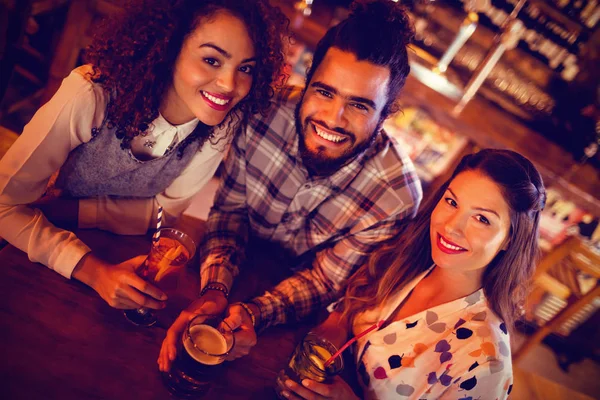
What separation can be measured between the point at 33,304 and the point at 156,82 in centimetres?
85

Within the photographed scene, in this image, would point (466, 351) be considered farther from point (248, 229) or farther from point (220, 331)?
point (248, 229)

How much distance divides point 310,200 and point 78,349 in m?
1.10

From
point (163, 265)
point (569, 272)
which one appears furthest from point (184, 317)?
point (569, 272)

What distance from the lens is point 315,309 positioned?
1633 millimetres

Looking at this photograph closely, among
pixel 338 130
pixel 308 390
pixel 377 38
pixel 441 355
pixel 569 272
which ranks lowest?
pixel 569 272

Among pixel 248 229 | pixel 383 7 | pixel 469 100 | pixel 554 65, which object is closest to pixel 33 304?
pixel 248 229

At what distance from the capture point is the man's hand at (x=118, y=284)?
1.11 m

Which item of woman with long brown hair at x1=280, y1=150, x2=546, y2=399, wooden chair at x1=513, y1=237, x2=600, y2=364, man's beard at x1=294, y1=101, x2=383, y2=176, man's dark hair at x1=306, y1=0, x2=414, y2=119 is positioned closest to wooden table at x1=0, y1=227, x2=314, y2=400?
woman with long brown hair at x1=280, y1=150, x2=546, y2=399

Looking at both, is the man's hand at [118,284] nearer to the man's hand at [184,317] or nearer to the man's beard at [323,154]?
the man's hand at [184,317]

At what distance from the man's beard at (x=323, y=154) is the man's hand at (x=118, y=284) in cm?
85

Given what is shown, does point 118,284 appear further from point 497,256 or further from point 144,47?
point 497,256

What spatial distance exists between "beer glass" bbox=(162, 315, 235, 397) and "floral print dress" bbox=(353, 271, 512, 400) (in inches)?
24.1

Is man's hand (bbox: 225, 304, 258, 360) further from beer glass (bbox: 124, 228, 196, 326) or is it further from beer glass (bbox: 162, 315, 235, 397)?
beer glass (bbox: 124, 228, 196, 326)

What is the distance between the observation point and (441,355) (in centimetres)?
135
